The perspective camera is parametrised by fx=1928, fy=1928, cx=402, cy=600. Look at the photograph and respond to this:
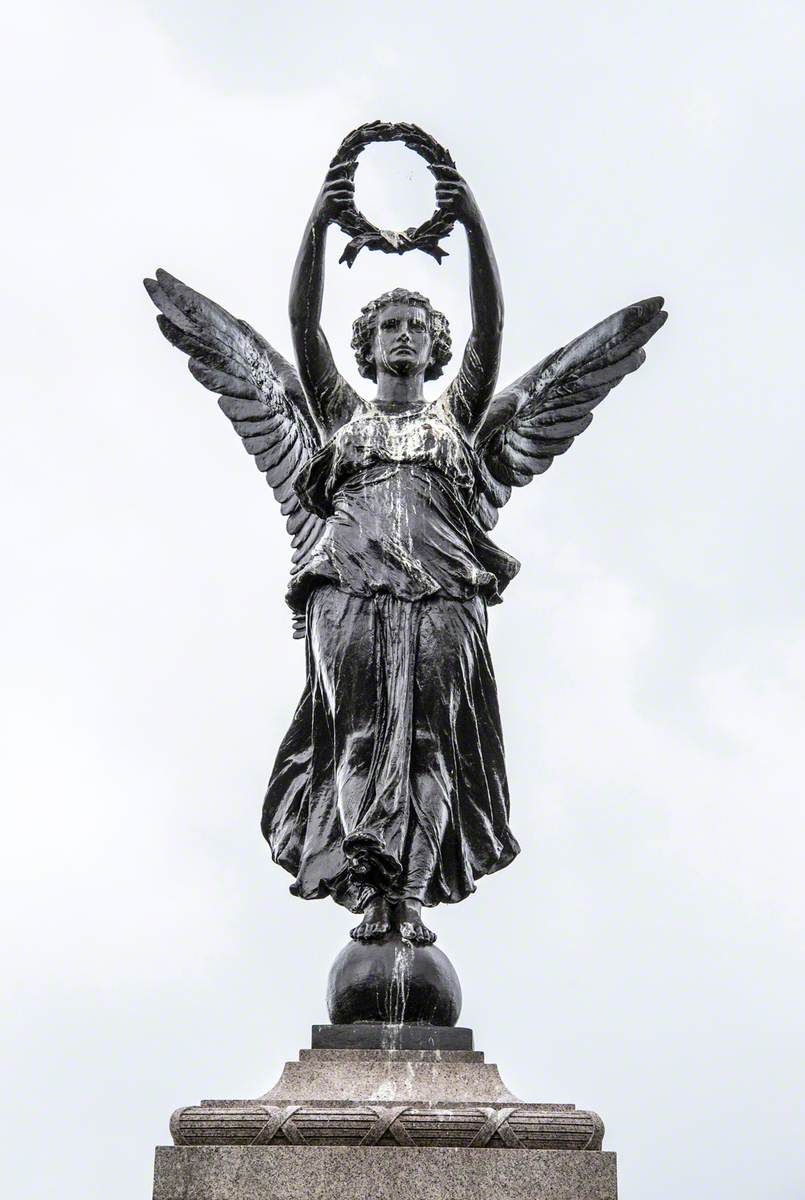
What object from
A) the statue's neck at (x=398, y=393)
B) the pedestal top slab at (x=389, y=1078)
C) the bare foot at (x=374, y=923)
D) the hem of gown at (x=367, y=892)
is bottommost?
the pedestal top slab at (x=389, y=1078)

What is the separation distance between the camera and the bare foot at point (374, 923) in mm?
10070

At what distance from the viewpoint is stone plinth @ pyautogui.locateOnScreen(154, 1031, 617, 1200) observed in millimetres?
8703

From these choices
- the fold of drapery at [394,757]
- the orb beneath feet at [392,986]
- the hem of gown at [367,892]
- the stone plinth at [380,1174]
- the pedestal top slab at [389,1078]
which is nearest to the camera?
the stone plinth at [380,1174]

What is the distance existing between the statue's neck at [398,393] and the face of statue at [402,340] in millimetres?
42

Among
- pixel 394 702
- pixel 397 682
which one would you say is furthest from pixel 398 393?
pixel 394 702

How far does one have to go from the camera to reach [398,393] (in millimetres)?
11438

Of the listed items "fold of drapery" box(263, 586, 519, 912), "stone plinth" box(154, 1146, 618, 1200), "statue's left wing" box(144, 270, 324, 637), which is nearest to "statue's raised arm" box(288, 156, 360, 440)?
"statue's left wing" box(144, 270, 324, 637)

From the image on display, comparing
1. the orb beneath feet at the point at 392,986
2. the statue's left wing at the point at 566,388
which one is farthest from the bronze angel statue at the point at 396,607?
the statue's left wing at the point at 566,388

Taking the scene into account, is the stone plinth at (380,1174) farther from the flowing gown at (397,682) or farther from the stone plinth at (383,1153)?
the flowing gown at (397,682)

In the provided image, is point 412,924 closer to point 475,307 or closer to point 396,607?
point 396,607

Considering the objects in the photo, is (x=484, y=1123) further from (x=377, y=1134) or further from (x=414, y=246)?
(x=414, y=246)

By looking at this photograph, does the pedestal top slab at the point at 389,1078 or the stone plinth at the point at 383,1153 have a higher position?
the pedestal top slab at the point at 389,1078

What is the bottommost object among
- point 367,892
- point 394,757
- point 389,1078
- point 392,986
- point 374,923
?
point 389,1078

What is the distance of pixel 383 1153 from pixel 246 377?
5623mm
